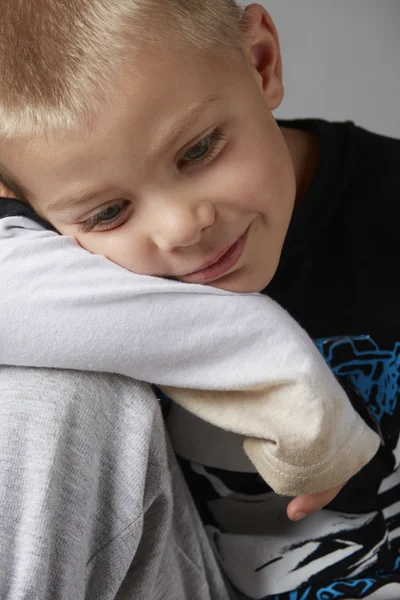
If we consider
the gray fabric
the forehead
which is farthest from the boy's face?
A: the gray fabric

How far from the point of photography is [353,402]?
2.59 ft

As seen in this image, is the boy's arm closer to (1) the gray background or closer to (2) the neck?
(2) the neck

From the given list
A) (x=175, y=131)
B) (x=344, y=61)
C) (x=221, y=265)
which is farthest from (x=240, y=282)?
(x=344, y=61)

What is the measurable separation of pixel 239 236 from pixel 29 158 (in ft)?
0.57

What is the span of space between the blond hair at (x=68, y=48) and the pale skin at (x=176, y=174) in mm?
15

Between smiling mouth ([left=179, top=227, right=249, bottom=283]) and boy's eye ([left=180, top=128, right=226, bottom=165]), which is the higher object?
boy's eye ([left=180, top=128, right=226, bottom=165])

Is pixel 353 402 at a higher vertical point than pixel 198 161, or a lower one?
lower

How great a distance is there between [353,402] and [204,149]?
30cm

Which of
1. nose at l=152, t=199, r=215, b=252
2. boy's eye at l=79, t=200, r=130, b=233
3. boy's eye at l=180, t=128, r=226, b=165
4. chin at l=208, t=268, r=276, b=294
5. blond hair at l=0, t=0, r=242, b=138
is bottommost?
chin at l=208, t=268, r=276, b=294

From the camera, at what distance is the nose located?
0.61m

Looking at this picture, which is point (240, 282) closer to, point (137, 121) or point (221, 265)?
point (221, 265)

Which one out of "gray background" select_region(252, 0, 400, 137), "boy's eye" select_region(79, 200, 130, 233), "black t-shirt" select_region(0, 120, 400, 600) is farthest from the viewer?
"gray background" select_region(252, 0, 400, 137)

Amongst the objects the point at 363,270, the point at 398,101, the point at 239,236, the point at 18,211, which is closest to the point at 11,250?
the point at 18,211

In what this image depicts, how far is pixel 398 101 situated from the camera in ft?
4.41
